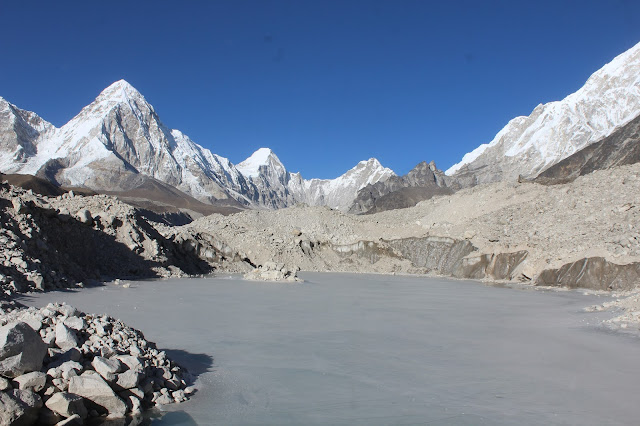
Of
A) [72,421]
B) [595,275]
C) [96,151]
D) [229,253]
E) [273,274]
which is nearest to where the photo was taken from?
[72,421]

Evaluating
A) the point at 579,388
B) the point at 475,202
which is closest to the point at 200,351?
the point at 579,388

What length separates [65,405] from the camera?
5.05 metres

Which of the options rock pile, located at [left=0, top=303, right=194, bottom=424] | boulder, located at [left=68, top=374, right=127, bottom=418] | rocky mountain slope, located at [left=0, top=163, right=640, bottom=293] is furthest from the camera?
rocky mountain slope, located at [left=0, top=163, right=640, bottom=293]

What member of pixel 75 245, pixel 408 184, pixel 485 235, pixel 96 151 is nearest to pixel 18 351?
pixel 75 245

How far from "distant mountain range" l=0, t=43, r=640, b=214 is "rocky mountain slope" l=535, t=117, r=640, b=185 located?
9.0 inches

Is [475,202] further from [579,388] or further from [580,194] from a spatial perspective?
[579,388]

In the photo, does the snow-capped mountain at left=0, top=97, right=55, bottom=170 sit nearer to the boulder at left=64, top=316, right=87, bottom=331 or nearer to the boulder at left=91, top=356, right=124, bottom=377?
the boulder at left=64, top=316, right=87, bottom=331

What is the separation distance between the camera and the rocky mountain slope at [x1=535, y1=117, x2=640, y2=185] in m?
72.8

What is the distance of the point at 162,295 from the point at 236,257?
17.4m

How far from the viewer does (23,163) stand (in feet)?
470

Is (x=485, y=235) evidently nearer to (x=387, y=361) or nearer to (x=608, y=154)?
(x=387, y=361)

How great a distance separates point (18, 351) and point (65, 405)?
829mm

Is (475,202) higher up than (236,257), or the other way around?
(475,202)

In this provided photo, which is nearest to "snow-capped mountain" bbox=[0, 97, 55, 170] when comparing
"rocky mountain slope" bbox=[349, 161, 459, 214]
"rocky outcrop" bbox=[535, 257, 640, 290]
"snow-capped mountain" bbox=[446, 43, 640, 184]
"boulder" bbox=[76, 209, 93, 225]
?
"rocky mountain slope" bbox=[349, 161, 459, 214]
